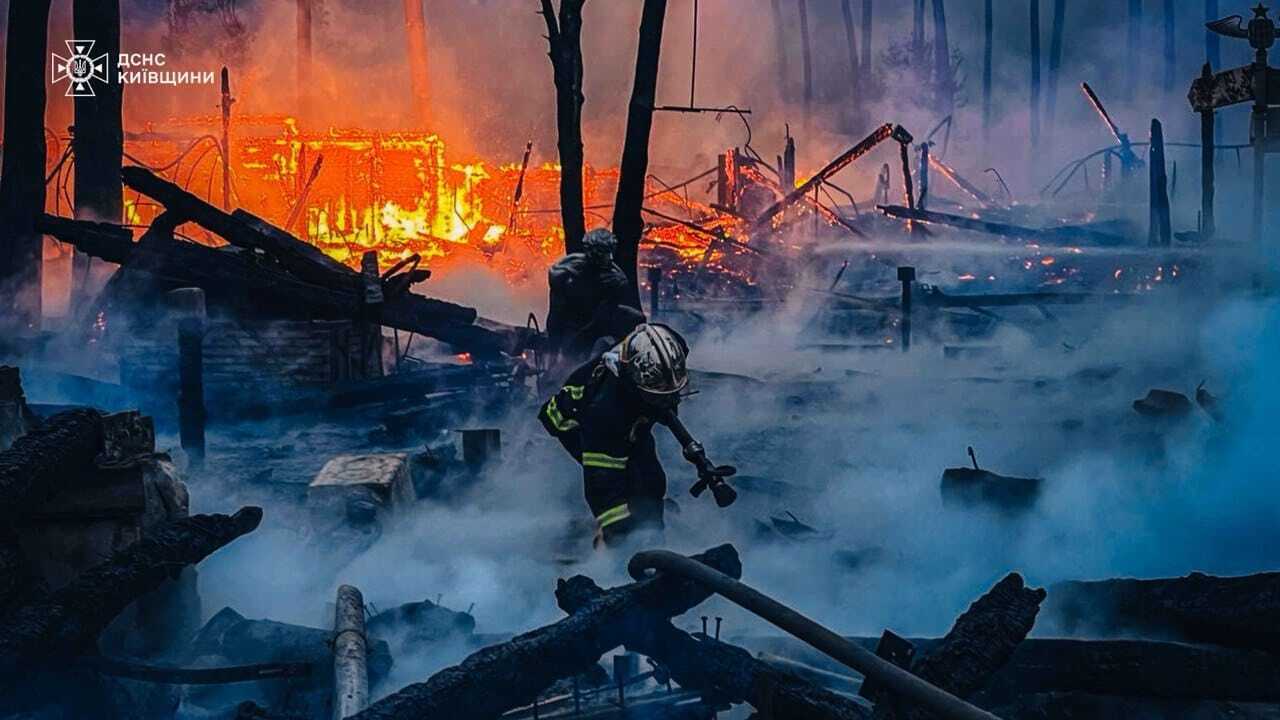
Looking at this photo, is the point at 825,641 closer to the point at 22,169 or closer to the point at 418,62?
the point at 22,169

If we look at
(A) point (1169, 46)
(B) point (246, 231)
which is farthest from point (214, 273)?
(A) point (1169, 46)

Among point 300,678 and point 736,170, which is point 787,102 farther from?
point 300,678

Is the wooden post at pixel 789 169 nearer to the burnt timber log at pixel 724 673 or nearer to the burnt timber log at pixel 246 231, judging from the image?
the burnt timber log at pixel 246 231

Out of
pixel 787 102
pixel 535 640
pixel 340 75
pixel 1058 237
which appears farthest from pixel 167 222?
pixel 787 102

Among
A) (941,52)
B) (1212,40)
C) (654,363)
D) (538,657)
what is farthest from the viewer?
(1212,40)

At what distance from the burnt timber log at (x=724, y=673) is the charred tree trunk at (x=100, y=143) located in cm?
1449

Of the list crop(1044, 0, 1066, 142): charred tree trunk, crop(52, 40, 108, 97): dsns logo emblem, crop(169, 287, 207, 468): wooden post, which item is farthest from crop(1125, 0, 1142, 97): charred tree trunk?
crop(169, 287, 207, 468): wooden post

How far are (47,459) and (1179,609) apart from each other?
511cm

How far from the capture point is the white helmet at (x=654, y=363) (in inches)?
243

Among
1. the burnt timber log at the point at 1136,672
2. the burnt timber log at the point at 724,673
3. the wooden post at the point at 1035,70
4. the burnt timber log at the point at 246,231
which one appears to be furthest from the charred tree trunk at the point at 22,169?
the wooden post at the point at 1035,70

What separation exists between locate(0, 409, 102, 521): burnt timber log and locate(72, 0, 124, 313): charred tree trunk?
40.9 ft

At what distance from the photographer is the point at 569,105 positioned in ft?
47.5

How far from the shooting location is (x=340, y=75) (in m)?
42.3

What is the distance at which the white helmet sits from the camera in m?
6.18
